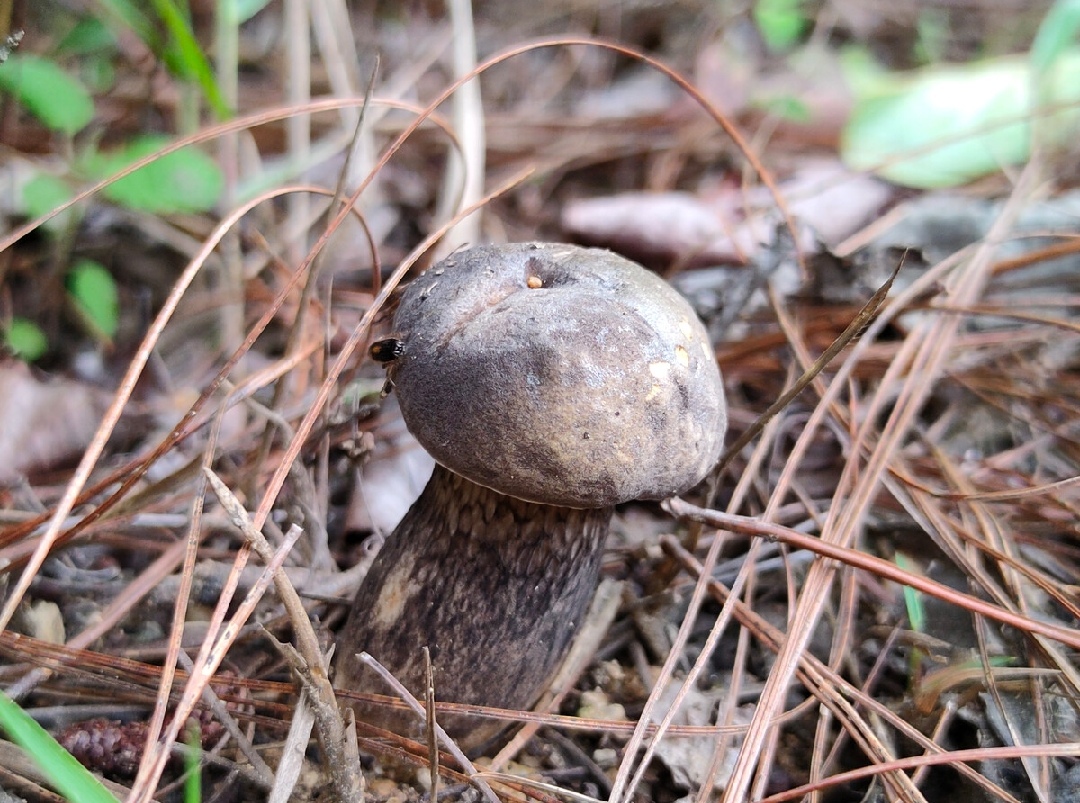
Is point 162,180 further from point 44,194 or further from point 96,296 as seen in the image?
point 96,296

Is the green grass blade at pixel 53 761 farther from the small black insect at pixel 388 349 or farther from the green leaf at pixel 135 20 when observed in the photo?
the green leaf at pixel 135 20

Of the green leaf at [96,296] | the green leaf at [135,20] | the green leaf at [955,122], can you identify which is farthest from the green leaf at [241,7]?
the green leaf at [955,122]

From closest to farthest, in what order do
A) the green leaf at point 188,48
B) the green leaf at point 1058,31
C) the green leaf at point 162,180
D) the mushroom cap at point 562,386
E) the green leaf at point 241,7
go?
the mushroom cap at point 562,386 → the green leaf at point 188,48 → the green leaf at point 162,180 → the green leaf at point 241,7 → the green leaf at point 1058,31

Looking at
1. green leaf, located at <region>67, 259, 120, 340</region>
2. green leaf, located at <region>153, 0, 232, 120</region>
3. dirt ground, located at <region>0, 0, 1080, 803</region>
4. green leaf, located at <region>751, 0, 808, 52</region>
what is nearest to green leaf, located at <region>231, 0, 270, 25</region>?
dirt ground, located at <region>0, 0, 1080, 803</region>

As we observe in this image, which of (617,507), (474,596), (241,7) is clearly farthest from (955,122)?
(474,596)

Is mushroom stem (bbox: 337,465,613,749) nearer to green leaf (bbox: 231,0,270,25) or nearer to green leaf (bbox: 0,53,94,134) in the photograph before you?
green leaf (bbox: 0,53,94,134)

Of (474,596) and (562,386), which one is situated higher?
(562,386)
